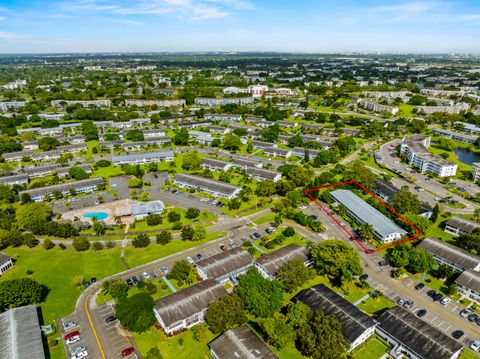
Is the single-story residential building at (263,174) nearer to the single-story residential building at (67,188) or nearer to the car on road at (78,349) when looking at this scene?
the single-story residential building at (67,188)

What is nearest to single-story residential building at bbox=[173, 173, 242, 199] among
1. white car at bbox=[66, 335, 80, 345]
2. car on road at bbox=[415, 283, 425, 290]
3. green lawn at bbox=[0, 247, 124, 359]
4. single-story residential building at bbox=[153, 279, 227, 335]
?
green lawn at bbox=[0, 247, 124, 359]

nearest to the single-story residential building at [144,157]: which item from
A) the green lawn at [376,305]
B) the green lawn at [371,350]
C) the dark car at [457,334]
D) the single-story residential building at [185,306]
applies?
the single-story residential building at [185,306]

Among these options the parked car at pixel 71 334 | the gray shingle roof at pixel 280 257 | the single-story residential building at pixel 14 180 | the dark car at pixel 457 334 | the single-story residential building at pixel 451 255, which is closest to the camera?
the parked car at pixel 71 334

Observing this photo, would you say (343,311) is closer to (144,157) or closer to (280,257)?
(280,257)

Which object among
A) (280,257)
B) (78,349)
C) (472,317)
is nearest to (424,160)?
(472,317)

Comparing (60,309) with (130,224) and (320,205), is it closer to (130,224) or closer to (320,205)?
(130,224)

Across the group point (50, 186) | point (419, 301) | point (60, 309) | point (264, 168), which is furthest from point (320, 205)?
point (50, 186)
